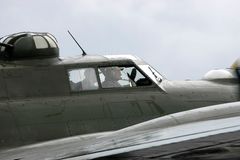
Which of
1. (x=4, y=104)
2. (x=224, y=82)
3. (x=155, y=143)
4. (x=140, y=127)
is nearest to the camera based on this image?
(x=155, y=143)

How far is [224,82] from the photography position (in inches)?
481

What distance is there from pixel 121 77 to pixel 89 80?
0.73 m

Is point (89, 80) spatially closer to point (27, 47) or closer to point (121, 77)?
point (121, 77)

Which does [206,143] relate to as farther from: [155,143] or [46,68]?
[46,68]

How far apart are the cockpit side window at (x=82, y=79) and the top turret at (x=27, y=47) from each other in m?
0.80

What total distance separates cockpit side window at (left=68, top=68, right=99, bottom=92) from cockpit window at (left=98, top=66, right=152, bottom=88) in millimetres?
175

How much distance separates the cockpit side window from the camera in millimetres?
11047

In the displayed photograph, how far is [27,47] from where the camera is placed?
11.4 metres

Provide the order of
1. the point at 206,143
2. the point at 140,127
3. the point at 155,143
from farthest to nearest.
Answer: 1. the point at 140,127
2. the point at 155,143
3. the point at 206,143

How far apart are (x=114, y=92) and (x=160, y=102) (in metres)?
0.99

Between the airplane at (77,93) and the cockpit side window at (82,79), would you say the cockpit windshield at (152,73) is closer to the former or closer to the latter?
the airplane at (77,93)

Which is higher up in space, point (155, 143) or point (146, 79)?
point (155, 143)

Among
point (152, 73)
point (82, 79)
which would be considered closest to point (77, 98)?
point (82, 79)

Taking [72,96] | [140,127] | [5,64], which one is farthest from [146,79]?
[140,127]
